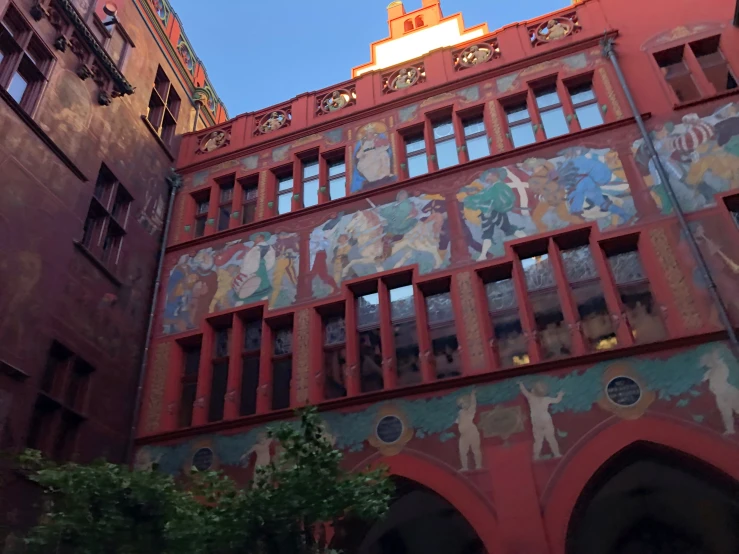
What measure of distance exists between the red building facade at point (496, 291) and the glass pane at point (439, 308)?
0.03m

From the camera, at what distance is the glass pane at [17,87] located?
33.5ft

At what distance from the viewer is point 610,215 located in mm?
10242

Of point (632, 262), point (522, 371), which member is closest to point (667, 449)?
point (522, 371)

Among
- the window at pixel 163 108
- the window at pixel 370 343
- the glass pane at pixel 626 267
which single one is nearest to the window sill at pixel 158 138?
the window at pixel 163 108

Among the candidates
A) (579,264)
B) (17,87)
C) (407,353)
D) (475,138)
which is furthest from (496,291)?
(17,87)

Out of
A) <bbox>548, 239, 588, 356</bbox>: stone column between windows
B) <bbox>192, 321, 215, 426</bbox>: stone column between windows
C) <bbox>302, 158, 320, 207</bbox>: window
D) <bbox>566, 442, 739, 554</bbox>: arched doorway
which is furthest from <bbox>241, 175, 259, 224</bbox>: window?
<bbox>566, 442, 739, 554</bbox>: arched doorway

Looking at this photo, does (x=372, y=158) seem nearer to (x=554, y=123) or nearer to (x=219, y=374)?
(x=554, y=123)

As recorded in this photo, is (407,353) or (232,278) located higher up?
(232,278)

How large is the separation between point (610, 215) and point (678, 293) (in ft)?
5.43

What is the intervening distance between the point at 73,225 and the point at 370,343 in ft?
16.6

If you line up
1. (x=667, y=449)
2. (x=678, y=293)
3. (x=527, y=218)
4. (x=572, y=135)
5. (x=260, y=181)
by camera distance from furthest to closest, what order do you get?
(x=260, y=181), (x=572, y=135), (x=527, y=218), (x=678, y=293), (x=667, y=449)

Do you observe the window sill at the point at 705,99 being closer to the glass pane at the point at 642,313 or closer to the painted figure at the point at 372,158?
the glass pane at the point at 642,313

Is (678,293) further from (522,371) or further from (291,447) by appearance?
(291,447)

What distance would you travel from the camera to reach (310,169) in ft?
45.6
